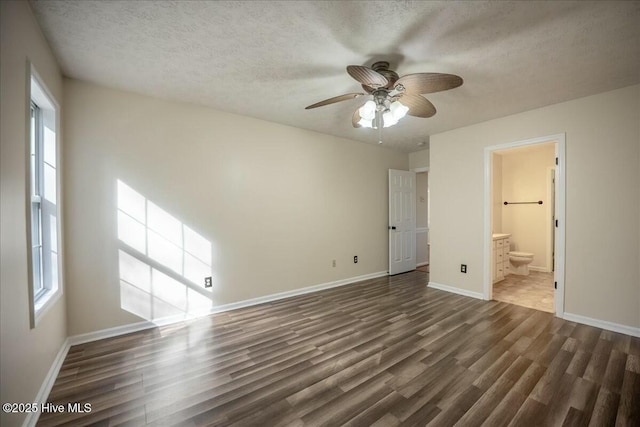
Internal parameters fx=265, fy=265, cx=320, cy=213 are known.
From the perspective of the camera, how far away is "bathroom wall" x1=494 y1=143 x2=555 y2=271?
5.30 m

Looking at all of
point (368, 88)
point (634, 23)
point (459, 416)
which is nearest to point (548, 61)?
point (634, 23)

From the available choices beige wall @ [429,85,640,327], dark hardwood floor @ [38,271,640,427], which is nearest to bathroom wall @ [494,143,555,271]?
beige wall @ [429,85,640,327]

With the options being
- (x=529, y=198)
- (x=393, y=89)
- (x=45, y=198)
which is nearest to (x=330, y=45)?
(x=393, y=89)

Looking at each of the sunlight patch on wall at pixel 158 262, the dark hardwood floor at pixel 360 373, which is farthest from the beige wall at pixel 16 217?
the sunlight patch on wall at pixel 158 262

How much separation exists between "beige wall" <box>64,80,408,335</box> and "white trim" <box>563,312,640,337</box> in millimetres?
2740

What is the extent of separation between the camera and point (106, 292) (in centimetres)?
271

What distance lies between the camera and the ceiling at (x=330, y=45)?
5.52ft

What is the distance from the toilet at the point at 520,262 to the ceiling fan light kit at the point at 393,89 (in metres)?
4.14

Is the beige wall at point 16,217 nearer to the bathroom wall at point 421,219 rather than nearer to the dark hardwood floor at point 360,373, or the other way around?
the dark hardwood floor at point 360,373

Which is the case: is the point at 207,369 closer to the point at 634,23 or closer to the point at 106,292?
the point at 106,292

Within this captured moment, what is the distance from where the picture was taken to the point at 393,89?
2281mm

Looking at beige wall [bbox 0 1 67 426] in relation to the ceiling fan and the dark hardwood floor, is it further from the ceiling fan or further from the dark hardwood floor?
the ceiling fan

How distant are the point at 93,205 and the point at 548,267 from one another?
743cm

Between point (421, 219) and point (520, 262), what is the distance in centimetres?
201
